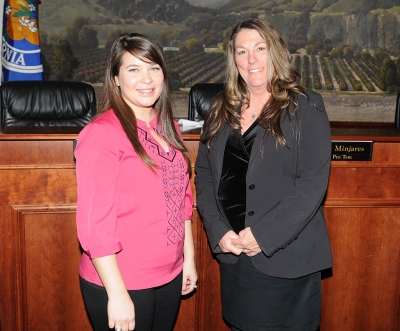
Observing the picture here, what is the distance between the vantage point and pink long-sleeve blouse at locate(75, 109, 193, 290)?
130 cm

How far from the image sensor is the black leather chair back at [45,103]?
308 centimetres

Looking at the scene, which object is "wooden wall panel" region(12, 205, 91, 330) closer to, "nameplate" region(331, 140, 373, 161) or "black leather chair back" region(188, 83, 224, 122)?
"nameplate" region(331, 140, 373, 161)

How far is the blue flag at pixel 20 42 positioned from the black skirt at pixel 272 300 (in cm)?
341

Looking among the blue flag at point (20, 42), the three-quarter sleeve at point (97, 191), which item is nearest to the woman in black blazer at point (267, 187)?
the three-quarter sleeve at point (97, 191)

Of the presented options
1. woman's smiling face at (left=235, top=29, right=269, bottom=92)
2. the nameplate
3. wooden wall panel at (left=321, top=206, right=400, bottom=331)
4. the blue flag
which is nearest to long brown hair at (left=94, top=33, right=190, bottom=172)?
woman's smiling face at (left=235, top=29, right=269, bottom=92)

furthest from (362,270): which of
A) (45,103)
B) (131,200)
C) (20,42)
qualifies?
(20,42)

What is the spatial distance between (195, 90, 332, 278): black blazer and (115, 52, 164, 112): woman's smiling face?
0.32m

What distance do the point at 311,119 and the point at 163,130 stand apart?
44 cm

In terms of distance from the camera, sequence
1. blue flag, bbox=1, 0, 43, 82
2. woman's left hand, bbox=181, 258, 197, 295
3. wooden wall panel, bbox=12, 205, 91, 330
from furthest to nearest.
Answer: blue flag, bbox=1, 0, 43, 82 → wooden wall panel, bbox=12, 205, 91, 330 → woman's left hand, bbox=181, 258, 197, 295

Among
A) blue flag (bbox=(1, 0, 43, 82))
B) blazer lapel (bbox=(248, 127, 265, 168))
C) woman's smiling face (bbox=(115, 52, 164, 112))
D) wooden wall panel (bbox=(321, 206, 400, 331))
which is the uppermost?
blue flag (bbox=(1, 0, 43, 82))

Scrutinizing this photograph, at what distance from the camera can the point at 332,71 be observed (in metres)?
5.29

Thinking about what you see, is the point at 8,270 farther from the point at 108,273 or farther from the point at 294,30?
the point at 294,30

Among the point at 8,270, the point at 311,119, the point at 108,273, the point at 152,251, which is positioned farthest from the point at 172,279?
the point at 8,270

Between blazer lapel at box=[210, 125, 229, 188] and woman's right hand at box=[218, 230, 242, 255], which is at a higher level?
blazer lapel at box=[210, 125, 229, 188]
